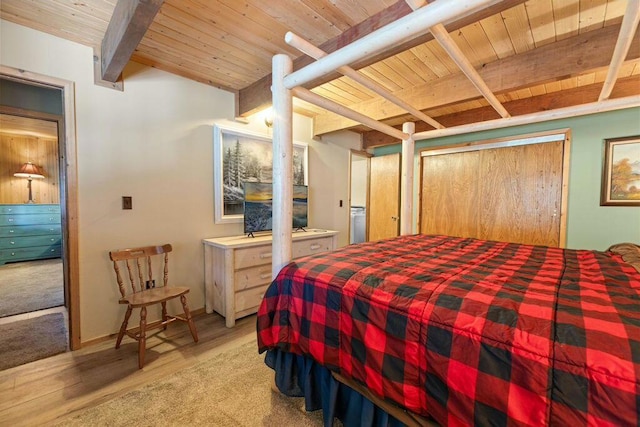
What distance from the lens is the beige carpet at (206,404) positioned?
138cm

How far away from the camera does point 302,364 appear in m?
1.41

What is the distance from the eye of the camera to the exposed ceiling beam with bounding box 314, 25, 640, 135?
186cm

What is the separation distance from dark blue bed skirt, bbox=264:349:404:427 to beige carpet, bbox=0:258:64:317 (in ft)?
9.94

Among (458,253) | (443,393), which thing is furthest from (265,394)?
(458,253)

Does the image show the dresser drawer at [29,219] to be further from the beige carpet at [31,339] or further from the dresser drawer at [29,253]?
the beige carpet at [31,339]

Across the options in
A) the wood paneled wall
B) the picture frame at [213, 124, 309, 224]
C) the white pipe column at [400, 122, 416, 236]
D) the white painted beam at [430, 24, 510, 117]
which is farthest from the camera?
the wood paneled wall

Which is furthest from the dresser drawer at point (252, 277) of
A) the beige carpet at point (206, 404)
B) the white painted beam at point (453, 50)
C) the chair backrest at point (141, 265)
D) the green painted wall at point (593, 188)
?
the green painted wall at point (593, 188)

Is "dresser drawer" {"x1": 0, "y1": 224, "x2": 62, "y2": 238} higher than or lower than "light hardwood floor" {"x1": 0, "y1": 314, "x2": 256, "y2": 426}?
higher

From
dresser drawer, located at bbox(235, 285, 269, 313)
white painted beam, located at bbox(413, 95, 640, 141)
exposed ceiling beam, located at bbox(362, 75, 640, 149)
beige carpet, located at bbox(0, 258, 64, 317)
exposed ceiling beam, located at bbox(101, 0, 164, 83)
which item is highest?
exposed ceiling beam, located at bbox(362, 75, 640, 149)

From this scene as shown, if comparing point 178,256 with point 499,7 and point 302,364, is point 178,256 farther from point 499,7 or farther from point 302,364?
point 499,7

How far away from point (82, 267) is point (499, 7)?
323 centimetres

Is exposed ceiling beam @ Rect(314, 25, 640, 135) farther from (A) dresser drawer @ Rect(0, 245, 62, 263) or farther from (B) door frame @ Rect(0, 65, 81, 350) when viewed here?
(A) dresser drawer @ Rect(0, 245, 62, 263)

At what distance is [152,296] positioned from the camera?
2.03m

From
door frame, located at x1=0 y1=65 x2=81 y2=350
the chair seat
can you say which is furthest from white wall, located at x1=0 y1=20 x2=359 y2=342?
the chair seat
